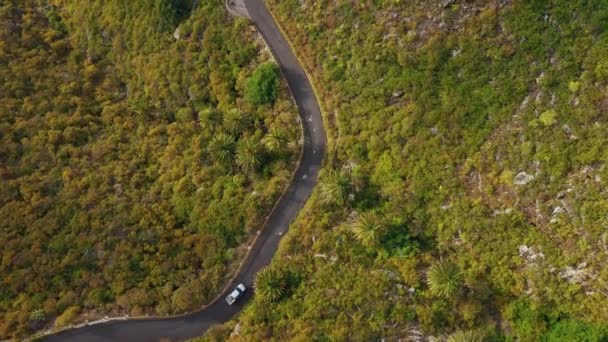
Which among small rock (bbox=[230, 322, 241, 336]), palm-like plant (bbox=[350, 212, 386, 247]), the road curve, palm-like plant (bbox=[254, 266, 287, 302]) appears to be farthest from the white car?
palm-like plant (bbox=[350, 212, 386, 247])

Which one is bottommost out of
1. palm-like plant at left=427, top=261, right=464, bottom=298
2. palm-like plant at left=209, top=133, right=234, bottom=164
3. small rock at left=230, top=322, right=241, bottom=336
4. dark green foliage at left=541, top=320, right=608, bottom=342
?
dark green foliage at left=541, top=320, right=608, bottom=342

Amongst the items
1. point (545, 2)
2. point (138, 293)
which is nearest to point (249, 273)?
point (138, 293)

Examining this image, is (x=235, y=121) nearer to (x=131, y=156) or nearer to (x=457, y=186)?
(x=131, y=156)

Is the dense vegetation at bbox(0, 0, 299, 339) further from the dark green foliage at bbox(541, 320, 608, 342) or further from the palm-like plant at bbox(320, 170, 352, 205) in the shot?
the dark green foliage at bbox(541, 320, 608, 342)

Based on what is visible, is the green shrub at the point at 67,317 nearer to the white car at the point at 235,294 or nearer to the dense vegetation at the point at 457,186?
the dense vegetation at the point at 457,186

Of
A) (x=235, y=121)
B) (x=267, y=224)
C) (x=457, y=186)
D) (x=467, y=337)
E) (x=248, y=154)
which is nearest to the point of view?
(x=467, y=337)

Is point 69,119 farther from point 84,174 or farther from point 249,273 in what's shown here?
point 249,273

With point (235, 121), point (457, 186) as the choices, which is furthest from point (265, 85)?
point (457, 186)

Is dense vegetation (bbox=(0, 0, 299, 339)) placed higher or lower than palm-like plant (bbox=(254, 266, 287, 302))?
higher
